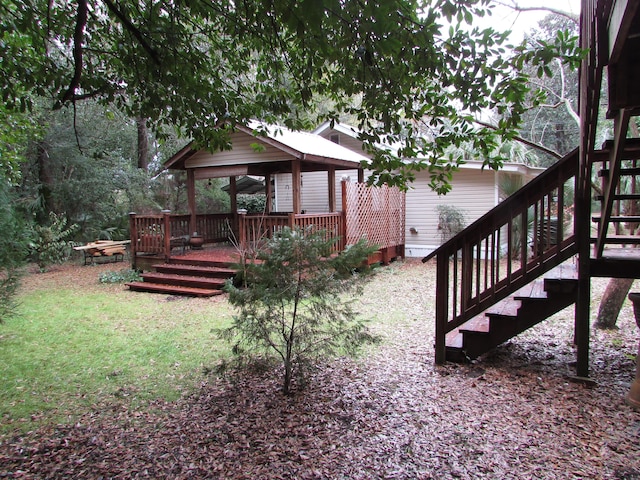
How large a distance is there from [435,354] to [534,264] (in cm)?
135

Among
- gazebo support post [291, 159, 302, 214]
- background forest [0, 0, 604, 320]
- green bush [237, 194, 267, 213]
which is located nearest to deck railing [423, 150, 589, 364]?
background forest [0, 0, 604, 320]

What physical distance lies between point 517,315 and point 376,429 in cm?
195

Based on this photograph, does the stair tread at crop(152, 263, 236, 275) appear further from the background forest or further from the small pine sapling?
the small pine sapling

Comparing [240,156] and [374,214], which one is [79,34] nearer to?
[240,156]

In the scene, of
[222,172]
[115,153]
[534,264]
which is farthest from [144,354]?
[115,153]

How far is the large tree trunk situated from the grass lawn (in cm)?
492

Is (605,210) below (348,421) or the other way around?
the other way around

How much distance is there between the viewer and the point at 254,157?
10.6 meters

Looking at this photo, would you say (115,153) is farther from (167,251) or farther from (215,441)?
(215,441)

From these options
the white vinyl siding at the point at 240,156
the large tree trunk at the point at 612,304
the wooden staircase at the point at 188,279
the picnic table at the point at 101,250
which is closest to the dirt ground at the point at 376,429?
the large tree trunk at the point at 612,304

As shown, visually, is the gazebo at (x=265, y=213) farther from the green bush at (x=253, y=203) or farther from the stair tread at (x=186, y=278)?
the green bush at (x=253, y=203)

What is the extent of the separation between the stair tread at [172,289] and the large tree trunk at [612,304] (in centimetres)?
654

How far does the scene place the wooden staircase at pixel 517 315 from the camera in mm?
4059

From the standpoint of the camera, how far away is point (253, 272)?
359 centimetres
